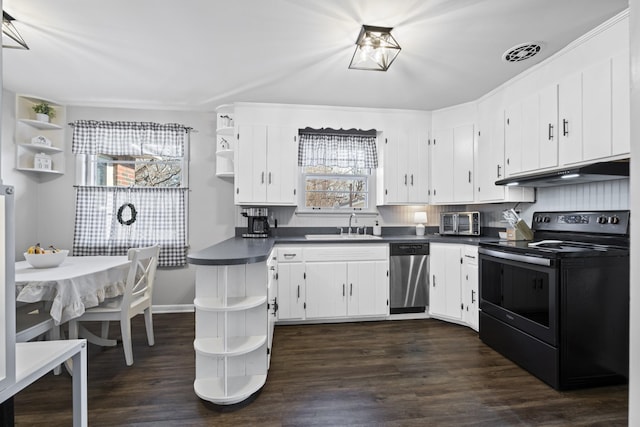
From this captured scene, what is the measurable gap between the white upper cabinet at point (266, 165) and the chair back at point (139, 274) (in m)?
1.06

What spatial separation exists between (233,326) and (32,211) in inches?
118

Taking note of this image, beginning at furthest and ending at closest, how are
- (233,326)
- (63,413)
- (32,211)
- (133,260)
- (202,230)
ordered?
(202,230)
(32,211)
(133,260)
(233,326)
(63,413)

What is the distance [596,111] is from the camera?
2156 mm

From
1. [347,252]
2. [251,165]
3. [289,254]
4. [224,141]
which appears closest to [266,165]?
[251,165]

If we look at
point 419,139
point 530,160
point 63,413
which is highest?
point 419,139

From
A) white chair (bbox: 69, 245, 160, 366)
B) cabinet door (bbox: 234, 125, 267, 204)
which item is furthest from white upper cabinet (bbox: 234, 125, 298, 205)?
→ white chair (bbox: 69, 245, 160, 366)

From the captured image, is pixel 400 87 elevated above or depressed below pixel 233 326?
above

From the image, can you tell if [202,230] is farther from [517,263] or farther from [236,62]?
[517,263]

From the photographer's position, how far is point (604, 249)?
6.91ft

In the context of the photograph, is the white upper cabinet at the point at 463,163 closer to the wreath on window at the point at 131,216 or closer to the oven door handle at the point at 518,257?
the oven door handle at the point at 518,257

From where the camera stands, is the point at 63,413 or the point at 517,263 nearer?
the point at 63,413

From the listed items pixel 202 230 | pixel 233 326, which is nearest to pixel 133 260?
pixel 233 326

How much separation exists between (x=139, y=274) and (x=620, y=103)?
12.1ft

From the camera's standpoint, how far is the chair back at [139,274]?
2334 mm
